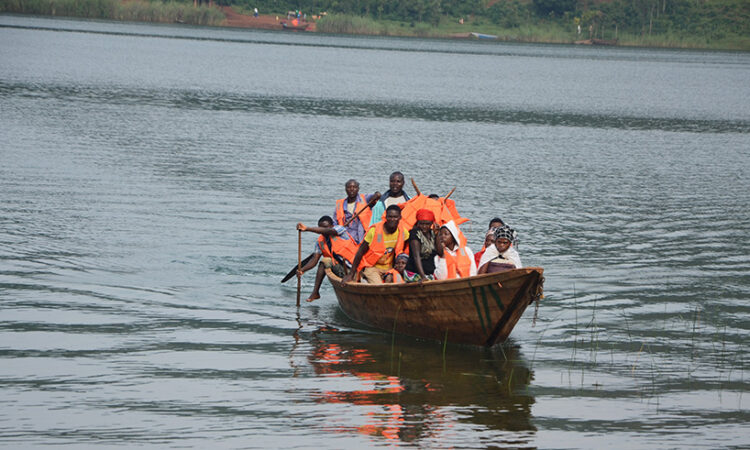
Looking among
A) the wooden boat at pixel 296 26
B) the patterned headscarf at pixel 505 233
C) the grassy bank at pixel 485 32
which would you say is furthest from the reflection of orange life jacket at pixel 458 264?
the wooden boat at pixel 296 26

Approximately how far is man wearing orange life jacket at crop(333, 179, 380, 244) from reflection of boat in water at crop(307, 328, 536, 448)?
187 cm

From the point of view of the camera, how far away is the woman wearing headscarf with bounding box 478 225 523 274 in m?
11.7

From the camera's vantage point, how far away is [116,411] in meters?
9.26

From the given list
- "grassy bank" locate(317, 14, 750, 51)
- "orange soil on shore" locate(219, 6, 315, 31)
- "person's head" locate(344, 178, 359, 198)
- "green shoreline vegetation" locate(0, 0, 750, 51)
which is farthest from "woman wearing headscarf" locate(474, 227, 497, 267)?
"orange soil on shore" locate(219, 6, 315, 31)

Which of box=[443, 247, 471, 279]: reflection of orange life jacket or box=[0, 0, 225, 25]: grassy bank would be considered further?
box=[0, 0, 225, 25]: grassy bank

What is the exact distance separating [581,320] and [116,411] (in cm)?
667

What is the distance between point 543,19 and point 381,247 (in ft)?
379

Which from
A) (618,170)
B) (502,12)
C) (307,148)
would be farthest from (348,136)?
(502,12)

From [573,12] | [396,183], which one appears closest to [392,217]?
[396,183]

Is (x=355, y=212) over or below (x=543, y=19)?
below

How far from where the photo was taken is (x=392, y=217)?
11992 millimetres

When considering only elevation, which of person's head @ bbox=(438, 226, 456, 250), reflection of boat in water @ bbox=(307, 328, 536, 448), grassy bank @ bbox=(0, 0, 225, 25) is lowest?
reflection of boat in water @ bbox=(307, 328, 536, 448)

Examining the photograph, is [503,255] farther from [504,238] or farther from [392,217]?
[392,217]

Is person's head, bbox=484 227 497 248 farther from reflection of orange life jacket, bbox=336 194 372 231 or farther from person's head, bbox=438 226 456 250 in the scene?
reflection of orange life jacket, bbox=336 194 372 231
